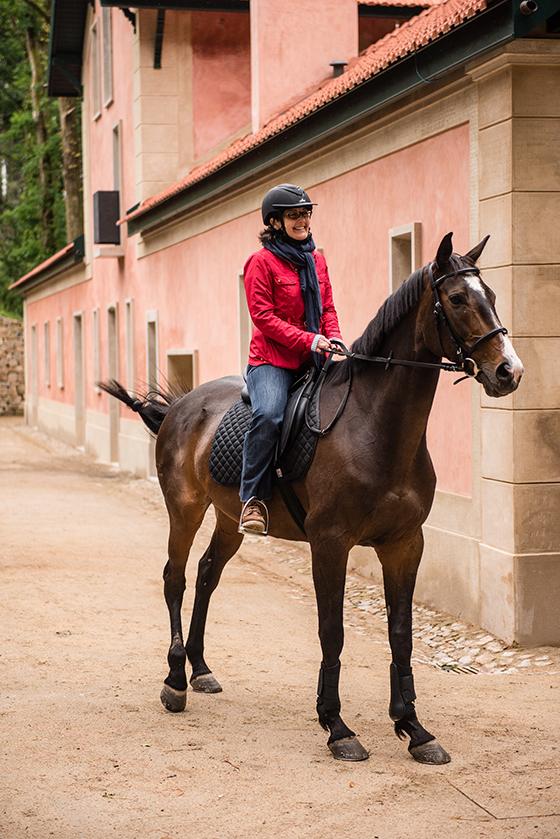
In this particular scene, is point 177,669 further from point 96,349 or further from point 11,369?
point 11,369

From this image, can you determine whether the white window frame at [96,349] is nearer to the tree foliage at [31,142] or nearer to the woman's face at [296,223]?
the tree foliage at [31,142]

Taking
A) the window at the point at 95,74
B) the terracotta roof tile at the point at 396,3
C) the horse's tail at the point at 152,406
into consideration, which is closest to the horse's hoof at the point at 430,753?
the horse's tail at the point at 152,406

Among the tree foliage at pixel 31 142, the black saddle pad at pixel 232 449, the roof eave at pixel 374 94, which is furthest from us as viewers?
the tree foliage at pixel 31 142

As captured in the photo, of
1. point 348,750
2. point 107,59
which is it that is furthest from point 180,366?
point 348,750

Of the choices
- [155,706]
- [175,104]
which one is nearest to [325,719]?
[155,706]

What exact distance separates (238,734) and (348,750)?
0.69 metres

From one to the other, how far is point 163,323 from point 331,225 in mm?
8344

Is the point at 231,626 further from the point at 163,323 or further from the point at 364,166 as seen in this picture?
the point at 163,323

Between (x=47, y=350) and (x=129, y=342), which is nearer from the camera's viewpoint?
(x=129, y=342)

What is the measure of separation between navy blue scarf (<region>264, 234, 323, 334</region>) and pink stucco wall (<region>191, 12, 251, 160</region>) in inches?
606

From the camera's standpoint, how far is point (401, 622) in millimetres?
6129

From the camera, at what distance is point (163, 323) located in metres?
20.8

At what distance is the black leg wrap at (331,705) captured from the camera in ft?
19.5

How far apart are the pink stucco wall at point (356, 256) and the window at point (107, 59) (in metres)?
5.58
